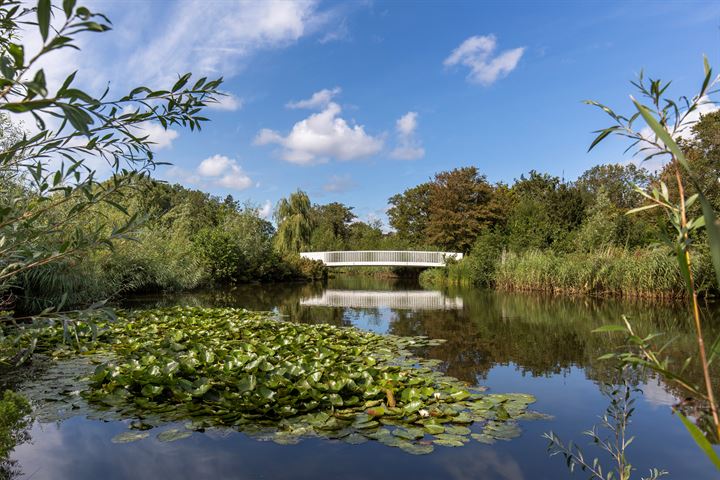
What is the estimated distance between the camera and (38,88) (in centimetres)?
88

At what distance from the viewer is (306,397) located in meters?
4.03

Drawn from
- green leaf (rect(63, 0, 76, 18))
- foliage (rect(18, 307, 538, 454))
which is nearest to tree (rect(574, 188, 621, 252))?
foliage (rect(18, 307, 538, 454))

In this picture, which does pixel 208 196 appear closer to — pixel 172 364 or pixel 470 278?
pixel 470 278

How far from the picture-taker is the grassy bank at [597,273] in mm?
12772

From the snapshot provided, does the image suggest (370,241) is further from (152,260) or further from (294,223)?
(152,260)

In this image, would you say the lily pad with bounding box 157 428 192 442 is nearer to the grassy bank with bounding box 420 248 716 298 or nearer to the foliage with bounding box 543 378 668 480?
the foliage with bounding box 543 378 668 480

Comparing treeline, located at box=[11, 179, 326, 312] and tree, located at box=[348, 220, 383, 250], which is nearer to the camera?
treeline, located at box=[11, 179, 326, 312]

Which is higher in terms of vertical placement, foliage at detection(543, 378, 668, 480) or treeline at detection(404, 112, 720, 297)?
treeline at detection(404, 112, 720, 297)

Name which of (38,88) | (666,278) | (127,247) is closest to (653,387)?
(38,88)

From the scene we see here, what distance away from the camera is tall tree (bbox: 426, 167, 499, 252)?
2748 cm

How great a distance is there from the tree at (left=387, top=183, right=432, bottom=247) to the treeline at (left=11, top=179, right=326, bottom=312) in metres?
9.26

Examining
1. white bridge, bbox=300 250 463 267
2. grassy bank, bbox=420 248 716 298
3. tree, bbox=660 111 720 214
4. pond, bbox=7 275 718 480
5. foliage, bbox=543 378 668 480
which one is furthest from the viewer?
white bridge, bbox=300 250 463 267

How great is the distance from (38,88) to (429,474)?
2.90m

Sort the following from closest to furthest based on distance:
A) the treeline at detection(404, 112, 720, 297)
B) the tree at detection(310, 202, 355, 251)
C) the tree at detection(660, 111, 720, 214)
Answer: the treeline at detection(404, 112, 720, 297)
the tree at detection(660, 111, 720, 214)
the tree at detection(310, 202, 355, 251)
